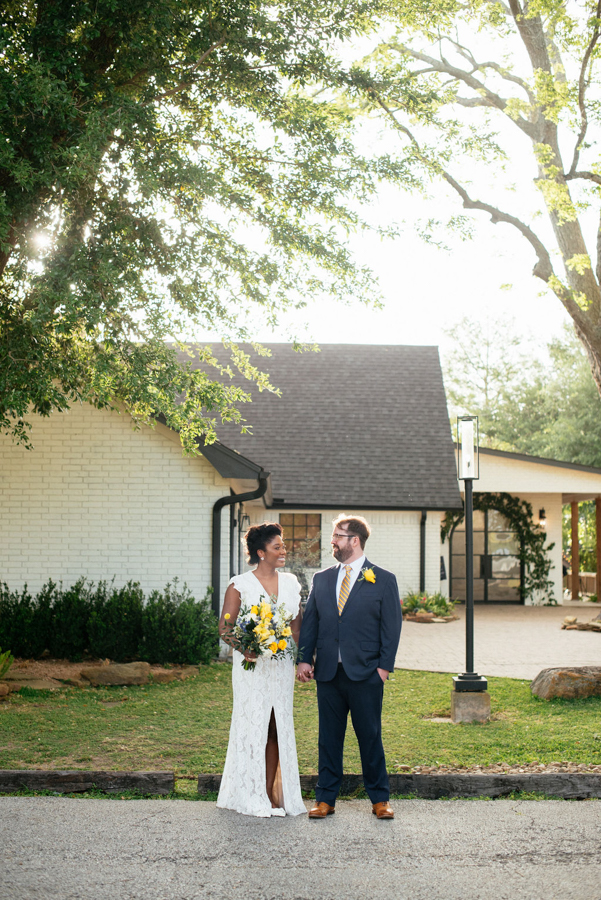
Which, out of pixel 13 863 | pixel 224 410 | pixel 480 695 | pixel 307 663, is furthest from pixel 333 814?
pixel 224 410

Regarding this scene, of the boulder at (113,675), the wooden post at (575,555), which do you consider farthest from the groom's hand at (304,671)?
the wooden post at (575,555)

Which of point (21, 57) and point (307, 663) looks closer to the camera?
point (307, 663)

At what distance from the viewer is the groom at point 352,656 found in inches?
210

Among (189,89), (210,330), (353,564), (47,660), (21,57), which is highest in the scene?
(189,89)

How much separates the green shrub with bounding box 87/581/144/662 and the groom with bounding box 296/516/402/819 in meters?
6.72

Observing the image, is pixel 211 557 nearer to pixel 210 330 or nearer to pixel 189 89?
pixel 210 330

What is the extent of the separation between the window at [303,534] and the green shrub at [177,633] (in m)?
8.21

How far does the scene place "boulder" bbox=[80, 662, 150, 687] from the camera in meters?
10.3

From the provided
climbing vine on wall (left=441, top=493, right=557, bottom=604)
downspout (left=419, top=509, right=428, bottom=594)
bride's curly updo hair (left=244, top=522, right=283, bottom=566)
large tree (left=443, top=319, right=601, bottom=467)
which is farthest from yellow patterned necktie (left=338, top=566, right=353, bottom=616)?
large tree (left=443, top=319, right=601, bottom=467)

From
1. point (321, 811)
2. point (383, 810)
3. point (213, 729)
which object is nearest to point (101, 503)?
point (213, 729)

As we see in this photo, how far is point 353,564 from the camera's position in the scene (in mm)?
5570

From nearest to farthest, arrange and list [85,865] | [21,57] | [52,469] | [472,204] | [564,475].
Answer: [85,865]
[21,57]
[52,469]
[472,204]
[564,475]

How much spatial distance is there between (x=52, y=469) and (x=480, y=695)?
24.6ft

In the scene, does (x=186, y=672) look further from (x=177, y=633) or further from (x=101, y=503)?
(x=101, y=503)
